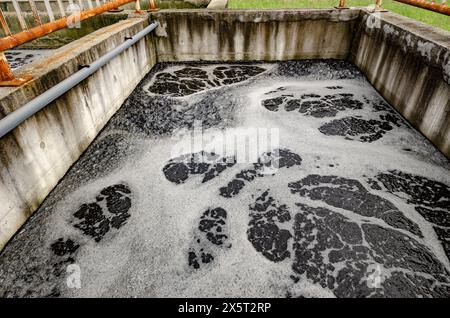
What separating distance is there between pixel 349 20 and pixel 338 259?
6.84 m

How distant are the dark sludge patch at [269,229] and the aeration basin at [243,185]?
0.06 ft

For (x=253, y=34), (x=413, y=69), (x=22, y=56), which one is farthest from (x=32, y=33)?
(x=22, y=56)

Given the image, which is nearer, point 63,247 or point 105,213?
point 63,247

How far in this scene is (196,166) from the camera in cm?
454

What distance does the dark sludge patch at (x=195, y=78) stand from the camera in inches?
274

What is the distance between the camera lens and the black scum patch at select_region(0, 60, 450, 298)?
2930mm

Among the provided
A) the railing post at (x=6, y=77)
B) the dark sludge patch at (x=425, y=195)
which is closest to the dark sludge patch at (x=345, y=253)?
the dark sludge patch at (x=425, y=195)

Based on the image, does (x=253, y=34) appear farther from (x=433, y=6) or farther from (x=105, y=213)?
(x=105, y=213)

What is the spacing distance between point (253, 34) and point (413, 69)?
419 cm

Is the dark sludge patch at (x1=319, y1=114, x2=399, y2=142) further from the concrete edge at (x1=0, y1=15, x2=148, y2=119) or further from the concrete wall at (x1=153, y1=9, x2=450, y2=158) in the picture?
the concrete edge at (x1=0, y1=15, x2=148, y2=119)

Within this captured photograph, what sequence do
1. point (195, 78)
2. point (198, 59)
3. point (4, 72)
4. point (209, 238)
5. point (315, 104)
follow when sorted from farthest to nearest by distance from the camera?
point (198, 59), point (195, 78), point (315, 104), point (209, 238), point (4, 72)

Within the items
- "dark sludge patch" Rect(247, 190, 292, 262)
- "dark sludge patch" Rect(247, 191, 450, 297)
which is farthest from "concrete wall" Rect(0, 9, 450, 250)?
"dark sludge patch" Rect(247, 190, 292, 262)

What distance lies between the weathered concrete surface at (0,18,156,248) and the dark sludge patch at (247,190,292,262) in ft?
9.06

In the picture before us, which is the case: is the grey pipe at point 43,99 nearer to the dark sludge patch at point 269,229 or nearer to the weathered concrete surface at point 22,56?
the dark sludge patch at point 269,229
